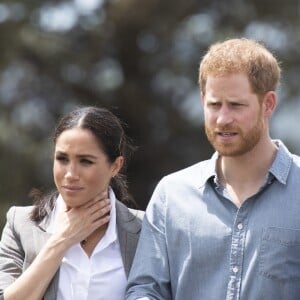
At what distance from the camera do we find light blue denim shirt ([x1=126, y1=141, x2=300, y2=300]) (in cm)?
340

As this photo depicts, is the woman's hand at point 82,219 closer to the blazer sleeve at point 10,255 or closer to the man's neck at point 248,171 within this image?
the blazer sleeve at point 10,255

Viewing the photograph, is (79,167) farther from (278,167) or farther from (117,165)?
(278,167)

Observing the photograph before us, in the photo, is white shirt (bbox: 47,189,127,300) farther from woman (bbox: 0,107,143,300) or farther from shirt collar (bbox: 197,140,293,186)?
shirt collar (bbox: 197,140,293,186)

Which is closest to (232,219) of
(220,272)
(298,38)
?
(220,272)

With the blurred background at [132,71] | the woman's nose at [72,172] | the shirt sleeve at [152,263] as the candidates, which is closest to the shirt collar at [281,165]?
the shirt sleeve at [152,263]

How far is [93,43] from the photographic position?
40.9 ft

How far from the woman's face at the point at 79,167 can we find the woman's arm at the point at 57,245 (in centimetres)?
5

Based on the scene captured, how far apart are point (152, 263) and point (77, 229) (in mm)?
311

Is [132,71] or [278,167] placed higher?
[132,71]

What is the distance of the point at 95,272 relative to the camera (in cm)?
362

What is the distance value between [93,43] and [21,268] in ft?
29.4

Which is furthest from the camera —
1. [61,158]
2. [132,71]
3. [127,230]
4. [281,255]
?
[132,71]

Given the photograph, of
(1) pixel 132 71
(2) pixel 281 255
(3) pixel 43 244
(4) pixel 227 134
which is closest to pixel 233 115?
(4) pixel 227 134

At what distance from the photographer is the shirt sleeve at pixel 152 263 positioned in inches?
140
